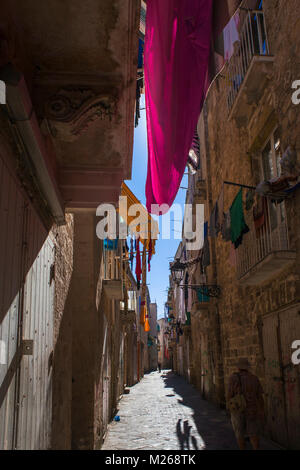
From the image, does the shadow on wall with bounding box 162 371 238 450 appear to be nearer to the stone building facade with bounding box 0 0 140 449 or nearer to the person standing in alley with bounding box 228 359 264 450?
the person standing in alley with bounding box 228 359 264 450

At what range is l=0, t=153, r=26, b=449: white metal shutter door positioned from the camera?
9.32ft

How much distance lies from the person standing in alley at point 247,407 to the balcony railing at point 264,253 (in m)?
1.94

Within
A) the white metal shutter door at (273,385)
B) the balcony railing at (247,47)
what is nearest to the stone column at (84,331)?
the white metal shutter door at (273,385)

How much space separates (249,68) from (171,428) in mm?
8320

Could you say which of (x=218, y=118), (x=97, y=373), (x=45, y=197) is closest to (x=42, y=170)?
(x=45, y=197)

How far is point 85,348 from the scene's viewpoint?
7973mm

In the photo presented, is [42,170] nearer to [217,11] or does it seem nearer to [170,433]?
[217,11]

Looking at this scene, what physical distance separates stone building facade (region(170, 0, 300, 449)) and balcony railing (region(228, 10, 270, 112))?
0.03 meters

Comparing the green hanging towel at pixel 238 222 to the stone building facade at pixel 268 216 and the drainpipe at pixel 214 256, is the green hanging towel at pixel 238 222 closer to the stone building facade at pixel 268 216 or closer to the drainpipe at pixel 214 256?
the stone building facade at pixel 268 216

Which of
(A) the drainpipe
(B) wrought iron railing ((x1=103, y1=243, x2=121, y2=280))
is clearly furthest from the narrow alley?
(A) the drainpipe

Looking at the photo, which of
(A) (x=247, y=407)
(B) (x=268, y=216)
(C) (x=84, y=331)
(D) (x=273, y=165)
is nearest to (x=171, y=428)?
(A) (x=247, y=407)

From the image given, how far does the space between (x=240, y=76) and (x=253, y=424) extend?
23.3 ft

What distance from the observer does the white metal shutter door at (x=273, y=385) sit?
26.7ft

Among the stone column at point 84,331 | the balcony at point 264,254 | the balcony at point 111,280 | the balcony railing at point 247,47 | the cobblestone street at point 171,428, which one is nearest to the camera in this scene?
the balcony at point 264,254
